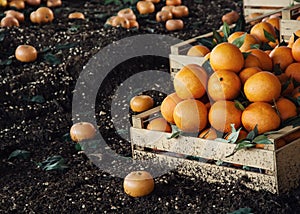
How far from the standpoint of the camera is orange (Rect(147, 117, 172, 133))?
3525mm

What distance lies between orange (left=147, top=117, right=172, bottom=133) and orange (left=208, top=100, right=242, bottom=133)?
35 centimetres

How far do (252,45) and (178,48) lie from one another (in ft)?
3.17

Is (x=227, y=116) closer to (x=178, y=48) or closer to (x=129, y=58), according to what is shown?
(x=178, y=48)

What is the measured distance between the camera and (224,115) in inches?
126

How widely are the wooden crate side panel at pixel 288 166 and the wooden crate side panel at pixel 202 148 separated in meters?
0.05

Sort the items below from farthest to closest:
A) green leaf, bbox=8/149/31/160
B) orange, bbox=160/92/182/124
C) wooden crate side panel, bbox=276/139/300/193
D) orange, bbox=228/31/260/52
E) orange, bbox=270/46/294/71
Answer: green leaf, bbox=8/149/31/160
orange, bbox=228/31/260/52
orange, bbox=270/46/294/71
orange, bbox=160/92/182/124
wooden crate side panel, bbox=276/139/300/193

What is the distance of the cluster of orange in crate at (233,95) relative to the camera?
10.4ft

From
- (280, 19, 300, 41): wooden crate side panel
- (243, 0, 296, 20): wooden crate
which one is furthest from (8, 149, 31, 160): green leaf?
(243, 0, 296, 20): wooden crate

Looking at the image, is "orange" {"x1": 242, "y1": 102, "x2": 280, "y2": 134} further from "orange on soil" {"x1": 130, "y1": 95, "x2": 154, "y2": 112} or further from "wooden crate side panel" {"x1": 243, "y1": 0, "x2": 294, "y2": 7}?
"wooden crate side panel" {"x1": 243, "y1": 0, "x2": 294, "y2": 7}

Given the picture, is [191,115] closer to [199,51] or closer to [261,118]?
[261,118]

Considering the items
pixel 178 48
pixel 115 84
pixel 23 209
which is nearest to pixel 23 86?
pixel 115 84

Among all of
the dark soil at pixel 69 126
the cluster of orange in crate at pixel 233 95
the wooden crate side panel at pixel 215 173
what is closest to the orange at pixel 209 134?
the cluster of orange in crate at pixel 233 95

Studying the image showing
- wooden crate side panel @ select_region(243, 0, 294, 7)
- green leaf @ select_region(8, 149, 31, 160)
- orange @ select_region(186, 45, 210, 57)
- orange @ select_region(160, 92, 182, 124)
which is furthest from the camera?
wooden crate side panel @ select_region(243, 0, 294, 7)

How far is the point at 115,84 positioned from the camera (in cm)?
521
